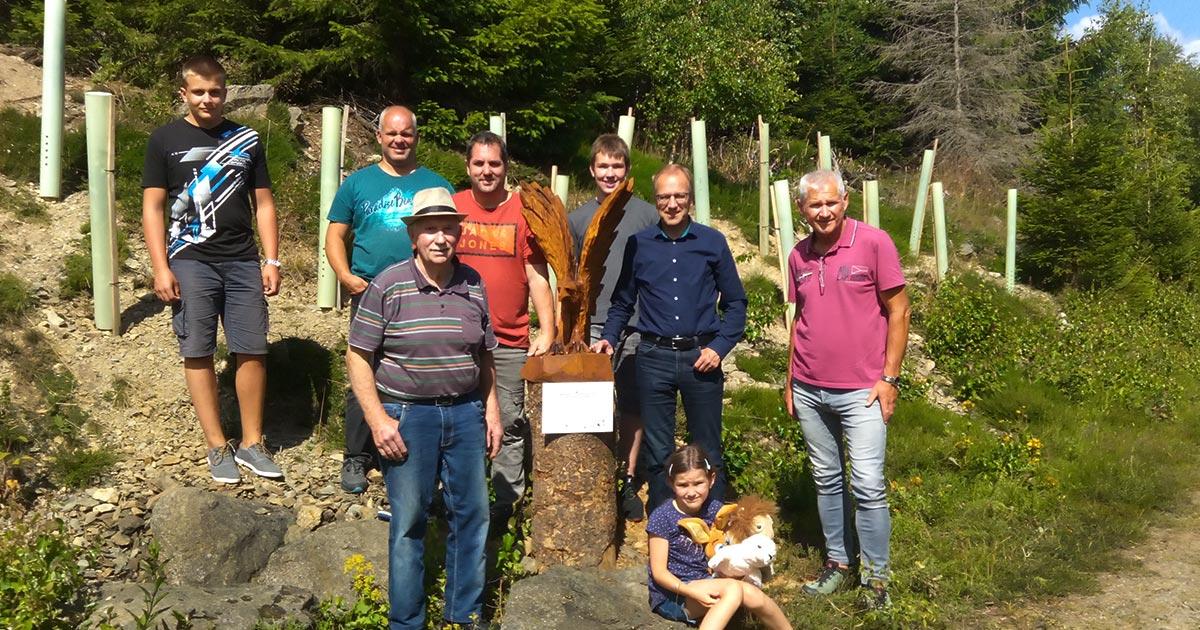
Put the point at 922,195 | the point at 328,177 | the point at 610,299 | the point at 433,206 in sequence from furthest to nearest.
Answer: the point at 922,195, the point at 328,177, the point at 610,299, the point at 433,206

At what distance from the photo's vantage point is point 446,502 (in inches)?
149

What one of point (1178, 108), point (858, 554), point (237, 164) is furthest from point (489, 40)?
point (1178, 108)

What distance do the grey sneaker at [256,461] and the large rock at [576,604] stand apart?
5.76ft

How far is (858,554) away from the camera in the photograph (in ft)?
15.3

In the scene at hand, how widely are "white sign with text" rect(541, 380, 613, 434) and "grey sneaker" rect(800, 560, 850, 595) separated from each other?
1.28 metres

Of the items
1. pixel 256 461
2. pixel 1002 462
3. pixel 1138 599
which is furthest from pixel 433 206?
pixel 1002 462

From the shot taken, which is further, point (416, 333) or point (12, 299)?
point (12, 299)

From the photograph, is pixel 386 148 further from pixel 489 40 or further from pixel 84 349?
pixel 489 40

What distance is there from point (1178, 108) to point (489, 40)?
77.1ft

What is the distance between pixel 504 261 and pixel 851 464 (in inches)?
72.3

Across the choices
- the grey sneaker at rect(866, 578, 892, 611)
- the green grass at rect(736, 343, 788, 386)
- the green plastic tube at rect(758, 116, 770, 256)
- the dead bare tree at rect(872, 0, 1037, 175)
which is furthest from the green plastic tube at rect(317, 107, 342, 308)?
the dead bare tree at rect(872, 0, 1037, 175)

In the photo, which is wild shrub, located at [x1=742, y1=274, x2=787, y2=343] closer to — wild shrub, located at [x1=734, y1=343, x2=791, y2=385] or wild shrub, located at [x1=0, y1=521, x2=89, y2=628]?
wild shrub, located at [x1=734, y1=343, x2=791, y2=385]

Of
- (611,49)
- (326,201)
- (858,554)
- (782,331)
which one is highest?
(611,49)

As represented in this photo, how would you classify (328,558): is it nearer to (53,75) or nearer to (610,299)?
(610,299)
